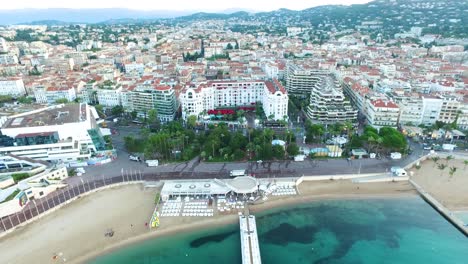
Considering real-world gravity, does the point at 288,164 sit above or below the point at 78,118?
below

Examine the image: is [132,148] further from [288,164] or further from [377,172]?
[377,172]

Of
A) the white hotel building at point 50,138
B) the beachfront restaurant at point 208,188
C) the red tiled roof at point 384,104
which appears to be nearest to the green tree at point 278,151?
the beachfront restaurant at point 208,188

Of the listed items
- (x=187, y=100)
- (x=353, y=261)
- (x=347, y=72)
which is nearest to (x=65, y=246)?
(x=353, y=261)

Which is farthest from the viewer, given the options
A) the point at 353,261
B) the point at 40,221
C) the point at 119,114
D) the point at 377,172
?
the point at 119,114

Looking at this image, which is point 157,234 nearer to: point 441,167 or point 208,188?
point 208,188

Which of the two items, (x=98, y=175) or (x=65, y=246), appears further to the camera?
(x=98, y=175)

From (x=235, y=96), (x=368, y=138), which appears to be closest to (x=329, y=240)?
(x=368, y=138)
